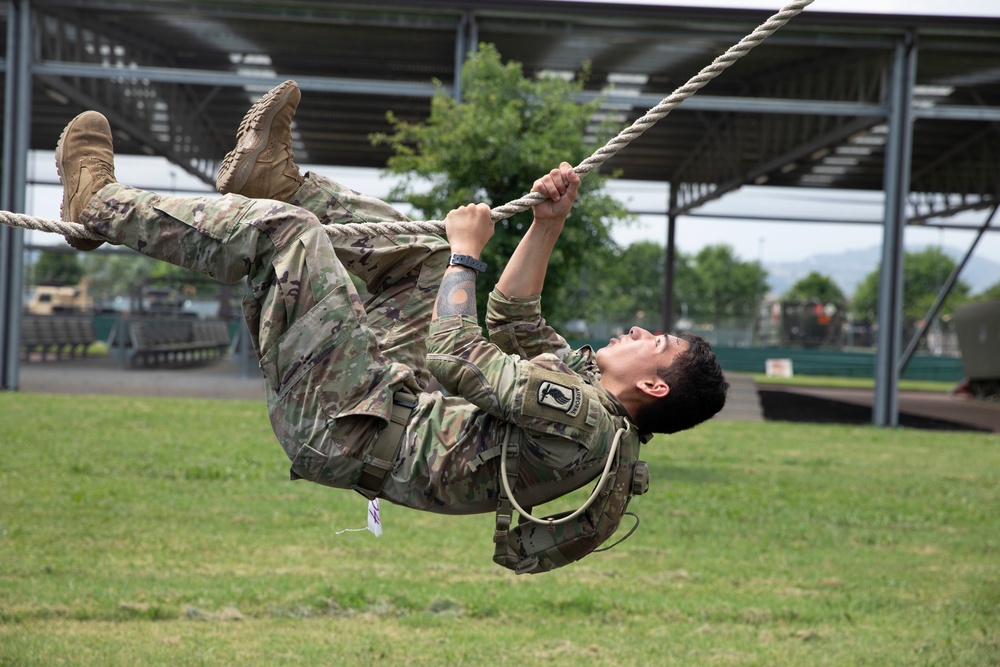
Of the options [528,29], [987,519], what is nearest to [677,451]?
[987,519]

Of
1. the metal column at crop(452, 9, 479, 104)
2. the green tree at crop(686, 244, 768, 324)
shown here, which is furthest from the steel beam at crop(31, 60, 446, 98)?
the green tree at crop(686, 244, 768, 324)

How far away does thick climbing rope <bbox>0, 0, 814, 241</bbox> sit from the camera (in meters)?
3.45

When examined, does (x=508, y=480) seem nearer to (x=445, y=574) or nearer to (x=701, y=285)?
(x=445, y=574)

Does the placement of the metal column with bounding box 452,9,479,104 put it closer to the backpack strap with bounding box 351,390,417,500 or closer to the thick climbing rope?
the thick climbing rope

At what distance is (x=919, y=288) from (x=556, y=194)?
81344mm

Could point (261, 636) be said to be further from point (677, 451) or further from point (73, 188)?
point (677, 451)

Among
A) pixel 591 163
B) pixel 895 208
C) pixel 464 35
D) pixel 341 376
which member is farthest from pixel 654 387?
pixel 895 208

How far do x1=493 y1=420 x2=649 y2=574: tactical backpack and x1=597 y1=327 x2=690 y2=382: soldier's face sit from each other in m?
0.18

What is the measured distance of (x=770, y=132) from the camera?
23875 mm

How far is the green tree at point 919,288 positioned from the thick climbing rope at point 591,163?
6741 centimetres

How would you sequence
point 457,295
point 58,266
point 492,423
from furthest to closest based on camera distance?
point 58,266 < point 492,423 < point 457,295

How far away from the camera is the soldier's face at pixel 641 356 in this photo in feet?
11.1

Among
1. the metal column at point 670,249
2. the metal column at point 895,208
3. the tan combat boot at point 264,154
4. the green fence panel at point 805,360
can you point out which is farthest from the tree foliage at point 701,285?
the tan combat boot at point 264,154

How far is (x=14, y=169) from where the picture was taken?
15789mm
